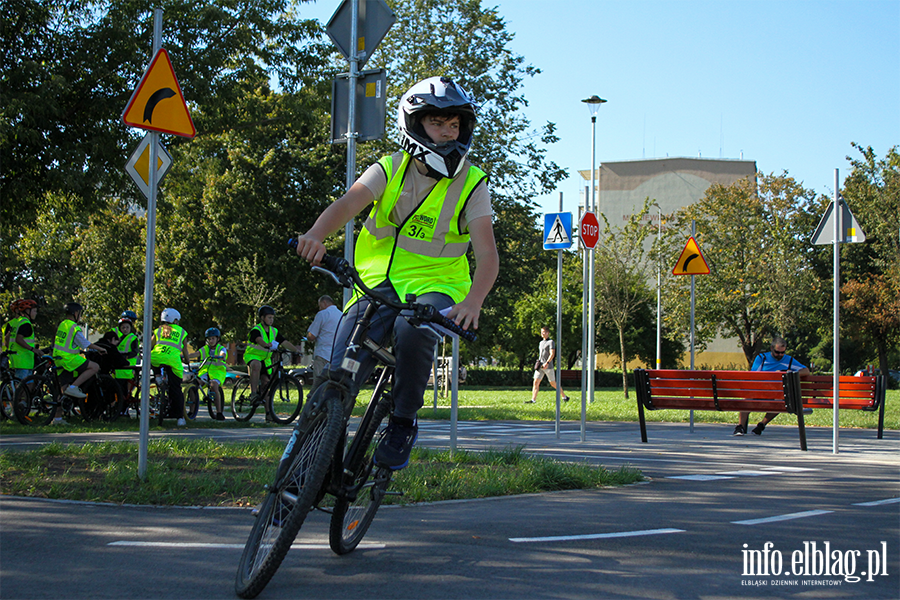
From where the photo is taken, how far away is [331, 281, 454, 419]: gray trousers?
3820mm

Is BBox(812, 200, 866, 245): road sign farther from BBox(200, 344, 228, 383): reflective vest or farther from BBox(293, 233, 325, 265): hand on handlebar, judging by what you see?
BBox(200, 344, 228, 383): reflective vest

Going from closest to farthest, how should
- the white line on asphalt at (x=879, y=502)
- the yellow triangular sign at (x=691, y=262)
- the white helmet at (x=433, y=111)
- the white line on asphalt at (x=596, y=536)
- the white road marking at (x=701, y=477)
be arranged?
1. the white helmet at (x=433, y=111)
2. the white line on asphalt at (x=596, y=536)
3. the white line on asphalt at (x=879, y=502)
4. the white road marking at (x=701, y=477)
5. the yellow triangular sign at (x=691, y=262)

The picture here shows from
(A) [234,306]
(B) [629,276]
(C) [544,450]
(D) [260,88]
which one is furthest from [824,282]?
(C) [544,450]

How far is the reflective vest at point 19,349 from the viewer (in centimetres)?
1355

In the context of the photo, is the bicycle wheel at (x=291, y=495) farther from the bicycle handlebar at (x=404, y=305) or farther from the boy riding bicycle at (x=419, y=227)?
the bicycle handlebar at (x=404, y=305)

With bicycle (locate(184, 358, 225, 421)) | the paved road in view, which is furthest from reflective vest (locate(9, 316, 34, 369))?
the paved road

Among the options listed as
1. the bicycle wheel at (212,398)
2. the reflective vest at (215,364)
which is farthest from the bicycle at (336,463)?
the reflective vest at (215,364)

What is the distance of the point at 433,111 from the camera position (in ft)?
13.1

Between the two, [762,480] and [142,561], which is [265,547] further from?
[762,480]

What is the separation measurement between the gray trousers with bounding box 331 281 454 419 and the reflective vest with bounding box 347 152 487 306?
11 centimetres

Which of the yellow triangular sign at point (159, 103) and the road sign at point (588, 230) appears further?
the road sign at point (588, 230)

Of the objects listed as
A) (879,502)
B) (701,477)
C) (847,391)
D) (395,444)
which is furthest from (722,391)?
(395,444)

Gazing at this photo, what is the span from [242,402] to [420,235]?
39.4 ft

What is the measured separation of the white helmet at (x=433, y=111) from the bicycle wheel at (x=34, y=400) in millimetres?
11082
